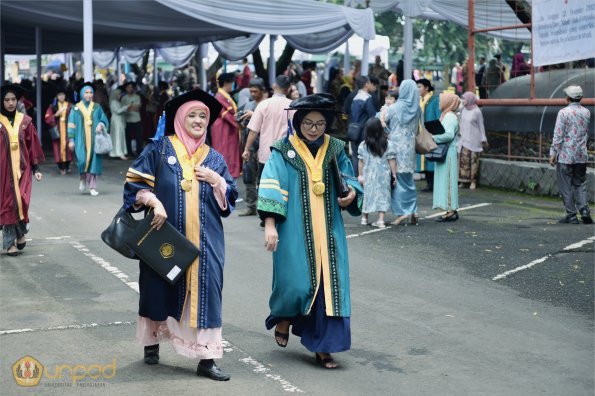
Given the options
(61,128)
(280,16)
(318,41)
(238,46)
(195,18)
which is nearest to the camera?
(280,16)

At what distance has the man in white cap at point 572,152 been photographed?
1300 cm

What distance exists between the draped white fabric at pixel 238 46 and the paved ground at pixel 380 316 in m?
14.0

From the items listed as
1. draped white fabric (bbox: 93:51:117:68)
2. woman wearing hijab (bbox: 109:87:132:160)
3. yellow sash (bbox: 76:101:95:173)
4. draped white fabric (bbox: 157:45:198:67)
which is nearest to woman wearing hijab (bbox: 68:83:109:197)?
yellow sash (bbox: 76:101:95:173)

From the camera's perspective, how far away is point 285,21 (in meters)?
19.4

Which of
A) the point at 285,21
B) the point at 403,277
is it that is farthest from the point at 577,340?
the point at 285,21

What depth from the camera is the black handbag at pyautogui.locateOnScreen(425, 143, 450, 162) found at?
13.2m

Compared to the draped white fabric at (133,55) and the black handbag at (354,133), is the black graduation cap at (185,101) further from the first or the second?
the draped white fabric at (133,55)

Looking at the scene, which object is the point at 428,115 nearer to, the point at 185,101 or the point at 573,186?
the point at 573,186

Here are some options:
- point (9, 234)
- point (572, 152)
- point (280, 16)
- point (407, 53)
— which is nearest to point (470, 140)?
point (407, 53)

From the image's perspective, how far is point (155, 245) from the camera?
6.08 meters

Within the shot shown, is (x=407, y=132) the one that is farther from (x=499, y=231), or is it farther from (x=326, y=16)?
(x=326, y=16)

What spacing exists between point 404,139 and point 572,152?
2116 mm

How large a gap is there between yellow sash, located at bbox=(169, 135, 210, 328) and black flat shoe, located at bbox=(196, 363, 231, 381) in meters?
0.31

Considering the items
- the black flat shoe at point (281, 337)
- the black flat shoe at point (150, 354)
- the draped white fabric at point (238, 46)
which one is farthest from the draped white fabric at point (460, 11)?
the black flat shoe at point (150, 354)
